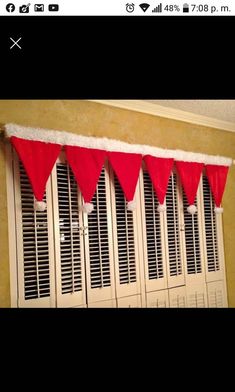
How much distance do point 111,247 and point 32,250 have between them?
0.57 meters

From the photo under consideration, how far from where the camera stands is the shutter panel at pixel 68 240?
1.90 meters

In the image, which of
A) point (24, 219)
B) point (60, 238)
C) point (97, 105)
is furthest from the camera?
point (97, 105)

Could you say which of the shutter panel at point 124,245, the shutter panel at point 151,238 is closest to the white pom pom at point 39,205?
the shutter panel at point 124,245

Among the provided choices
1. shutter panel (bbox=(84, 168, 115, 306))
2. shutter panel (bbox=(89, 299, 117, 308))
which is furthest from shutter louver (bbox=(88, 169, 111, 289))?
shutter panel (bbox=(89, 299, 117, 308))

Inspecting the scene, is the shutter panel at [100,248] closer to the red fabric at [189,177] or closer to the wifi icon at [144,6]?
the red fabric at [189,177]

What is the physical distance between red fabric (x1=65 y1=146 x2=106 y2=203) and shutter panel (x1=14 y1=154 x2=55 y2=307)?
26 centimetres

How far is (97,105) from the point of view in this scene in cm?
221

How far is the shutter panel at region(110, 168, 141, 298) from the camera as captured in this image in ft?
7.16

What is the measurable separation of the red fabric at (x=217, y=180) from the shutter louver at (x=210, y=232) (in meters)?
0.05

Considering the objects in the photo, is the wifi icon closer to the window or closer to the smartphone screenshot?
the smartphone screenshot
